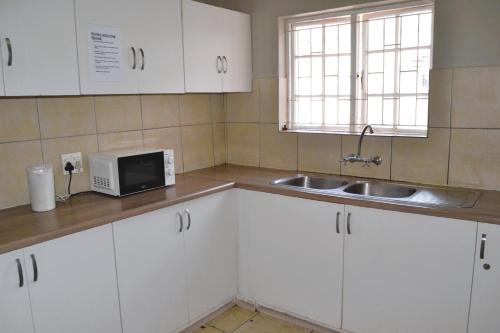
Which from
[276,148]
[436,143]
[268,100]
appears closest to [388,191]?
[436,143]

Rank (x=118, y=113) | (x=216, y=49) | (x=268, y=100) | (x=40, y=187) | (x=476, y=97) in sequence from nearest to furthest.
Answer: (x=40, y=187) < (x=476, y=97) < (x=118, y=113) < (x=216, y=49) < (x=268, y=100)

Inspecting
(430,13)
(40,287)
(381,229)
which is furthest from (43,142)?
(430,13)

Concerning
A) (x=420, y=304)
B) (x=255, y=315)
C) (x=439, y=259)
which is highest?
(x=439, y=259)

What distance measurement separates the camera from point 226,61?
3.01 metres

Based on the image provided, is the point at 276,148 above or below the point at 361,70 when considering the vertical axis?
below

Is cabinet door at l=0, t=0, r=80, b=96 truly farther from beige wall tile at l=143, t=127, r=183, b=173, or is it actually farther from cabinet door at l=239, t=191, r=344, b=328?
cabinet door at l=239, t=191, r=344, b=328

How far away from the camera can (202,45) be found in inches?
111

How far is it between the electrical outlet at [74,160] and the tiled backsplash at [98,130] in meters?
0.02

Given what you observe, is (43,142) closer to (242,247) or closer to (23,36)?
(23,36)

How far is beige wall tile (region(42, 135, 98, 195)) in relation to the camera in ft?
7.83

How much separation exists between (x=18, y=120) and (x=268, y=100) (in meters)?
1.67

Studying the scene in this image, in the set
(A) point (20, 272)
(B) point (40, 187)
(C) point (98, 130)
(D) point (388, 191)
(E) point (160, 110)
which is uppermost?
(E) point (160, 110)

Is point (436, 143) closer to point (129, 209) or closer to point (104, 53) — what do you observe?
point (129, 209)

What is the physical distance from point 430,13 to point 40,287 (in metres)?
2.49
